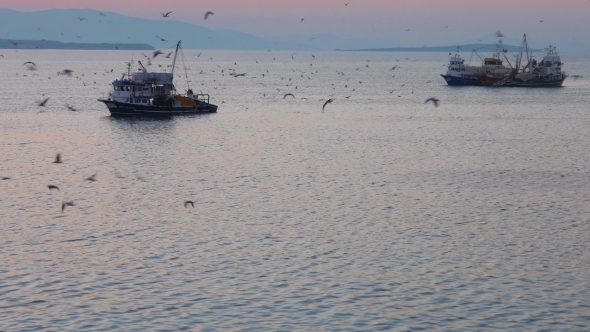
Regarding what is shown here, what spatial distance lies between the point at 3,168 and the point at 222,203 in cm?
1866

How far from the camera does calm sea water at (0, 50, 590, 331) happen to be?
24359mm

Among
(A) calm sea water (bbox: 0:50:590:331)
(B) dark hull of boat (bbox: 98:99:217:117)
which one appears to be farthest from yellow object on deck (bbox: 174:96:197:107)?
(A) calm sea water (bbox: 0:50:590:331)

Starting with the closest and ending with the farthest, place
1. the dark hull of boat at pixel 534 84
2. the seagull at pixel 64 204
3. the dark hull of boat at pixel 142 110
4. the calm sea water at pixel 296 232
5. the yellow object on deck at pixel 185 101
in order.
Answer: the calm sea water at pixel 296 232 < the seagull at pixel 64 204 < the dark hull of boat at pixel 142 110 < the yellow object on deck at pixel 185 101 < the dark hull of boat at pixel 534 84

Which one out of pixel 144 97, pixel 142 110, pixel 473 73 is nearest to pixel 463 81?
pixel 473 73

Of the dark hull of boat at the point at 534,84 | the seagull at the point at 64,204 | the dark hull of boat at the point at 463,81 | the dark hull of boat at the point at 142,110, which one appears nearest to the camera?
the seagull at the point at 64,204

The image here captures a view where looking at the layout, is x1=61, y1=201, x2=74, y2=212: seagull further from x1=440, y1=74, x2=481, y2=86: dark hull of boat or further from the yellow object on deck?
x1=440, y1=74, x2=481, y2=86: dark hull of boat

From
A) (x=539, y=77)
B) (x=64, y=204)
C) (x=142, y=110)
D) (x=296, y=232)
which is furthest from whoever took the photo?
(x=539, y=77)

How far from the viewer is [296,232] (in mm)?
34156

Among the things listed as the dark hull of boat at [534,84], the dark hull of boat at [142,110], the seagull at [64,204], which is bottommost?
the seagull at [64,204]

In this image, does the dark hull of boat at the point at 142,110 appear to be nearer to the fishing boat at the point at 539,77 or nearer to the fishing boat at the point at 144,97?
the fishing boat at the point at 144,97

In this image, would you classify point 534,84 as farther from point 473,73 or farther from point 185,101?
point 185,101

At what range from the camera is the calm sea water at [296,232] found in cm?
2436

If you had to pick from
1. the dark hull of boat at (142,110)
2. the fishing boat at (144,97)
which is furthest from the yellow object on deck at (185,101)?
the fishing boat at (144,97)

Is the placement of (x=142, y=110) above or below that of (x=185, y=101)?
below
